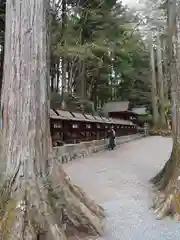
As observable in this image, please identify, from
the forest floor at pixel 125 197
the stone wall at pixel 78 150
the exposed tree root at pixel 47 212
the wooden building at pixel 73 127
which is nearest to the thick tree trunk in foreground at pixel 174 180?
the forest floor at pixel 125 197

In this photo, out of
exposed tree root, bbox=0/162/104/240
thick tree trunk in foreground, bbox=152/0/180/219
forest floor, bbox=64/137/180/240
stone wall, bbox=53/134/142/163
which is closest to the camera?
exposed tree root, bbox=0/162/104/240

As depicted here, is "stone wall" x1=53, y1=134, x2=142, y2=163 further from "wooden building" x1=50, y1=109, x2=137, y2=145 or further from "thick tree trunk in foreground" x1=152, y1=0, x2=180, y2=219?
"thick tree trunk in foreground" x1=152, y1=0, x2=180, y2=219

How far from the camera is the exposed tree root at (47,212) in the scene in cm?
383

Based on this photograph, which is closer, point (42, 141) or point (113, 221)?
point (42, 141)

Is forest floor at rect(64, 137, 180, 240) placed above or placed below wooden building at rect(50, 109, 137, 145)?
below

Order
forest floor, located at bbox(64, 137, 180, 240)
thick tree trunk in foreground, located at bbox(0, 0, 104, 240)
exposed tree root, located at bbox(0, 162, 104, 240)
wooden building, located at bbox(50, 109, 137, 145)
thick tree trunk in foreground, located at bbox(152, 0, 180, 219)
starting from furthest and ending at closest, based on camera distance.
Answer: wooden building, located at bbox(50, 109, 137, 145)
thick tree trunk in foreground, located at bbox(152, 0, 180, 219)
forest floor, located at bbox(64, 137, 180, 240)
thick tree trunk in foreground, located at bbox(0, 0, 104, 240)
exposed tree root, located at bbox(0, 162, 104, 240)

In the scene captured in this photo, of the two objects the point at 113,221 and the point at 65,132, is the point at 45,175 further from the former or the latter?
the point at 65,132

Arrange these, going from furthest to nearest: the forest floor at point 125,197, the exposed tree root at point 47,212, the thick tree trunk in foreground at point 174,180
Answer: the thick tree trunk in foreground at point 174,180, the forest floor at point 125,197, the exposed tree root at point 47,212

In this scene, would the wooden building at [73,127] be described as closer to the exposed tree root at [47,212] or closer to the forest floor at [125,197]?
the forest floor at [125,197]

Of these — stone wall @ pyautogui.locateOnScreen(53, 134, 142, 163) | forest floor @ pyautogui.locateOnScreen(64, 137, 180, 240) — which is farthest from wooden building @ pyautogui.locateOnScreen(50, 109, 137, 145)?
forest floor @ pyautogui.locateOnScreen(64, 137, 180, 240)

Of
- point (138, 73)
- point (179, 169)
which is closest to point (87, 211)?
point (179, 169)

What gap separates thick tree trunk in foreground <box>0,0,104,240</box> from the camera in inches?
159

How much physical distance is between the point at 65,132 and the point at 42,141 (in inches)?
481

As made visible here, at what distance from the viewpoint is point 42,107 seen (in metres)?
4.54
